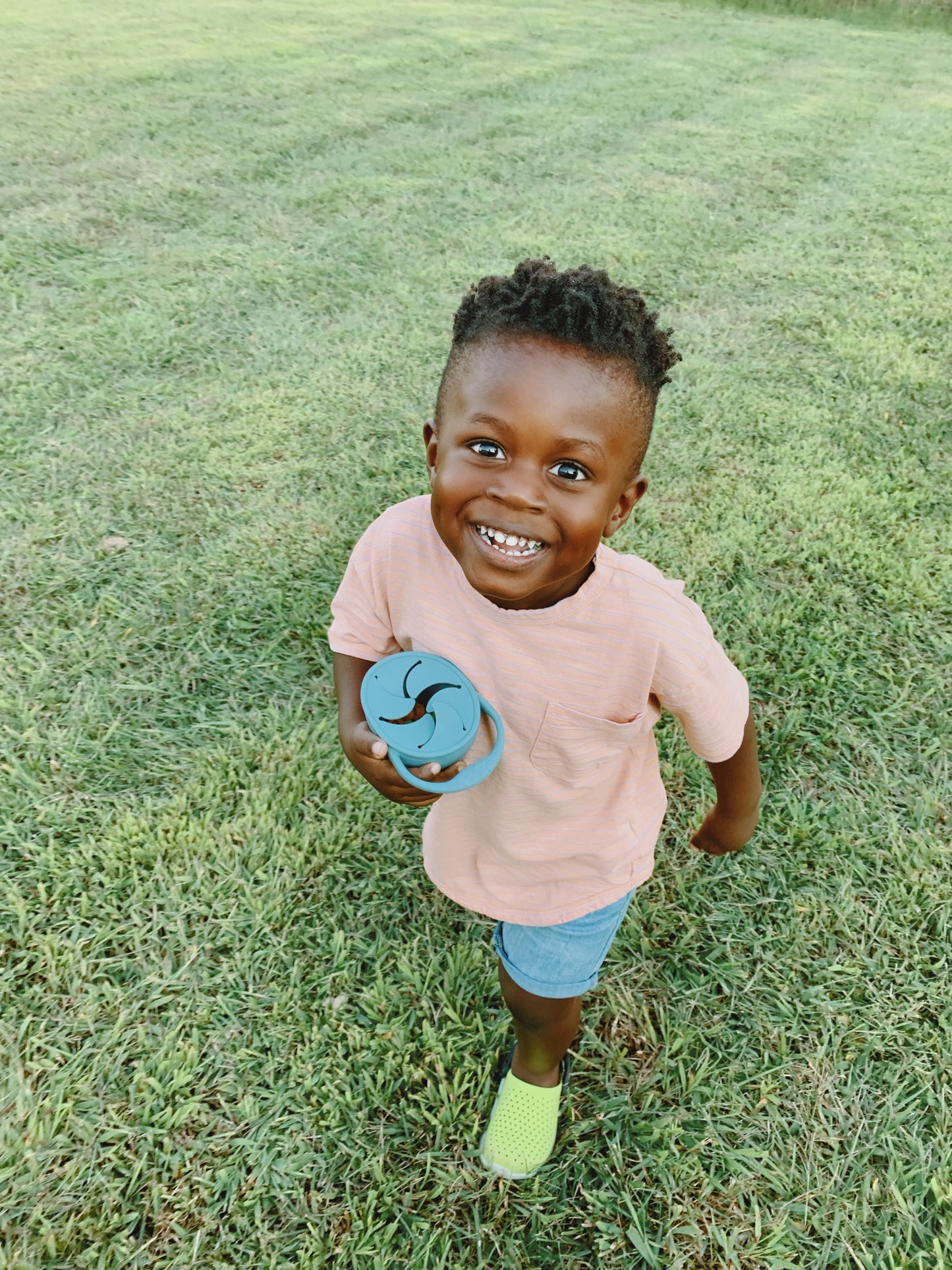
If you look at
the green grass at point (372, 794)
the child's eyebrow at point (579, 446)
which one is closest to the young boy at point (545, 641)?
the child's eyebrow at point (579, 446)

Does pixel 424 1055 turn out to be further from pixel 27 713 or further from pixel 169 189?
pixel 169 189

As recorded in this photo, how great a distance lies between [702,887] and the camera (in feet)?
6.71

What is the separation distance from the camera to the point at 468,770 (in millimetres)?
1250

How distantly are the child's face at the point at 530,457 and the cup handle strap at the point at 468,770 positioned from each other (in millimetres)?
224

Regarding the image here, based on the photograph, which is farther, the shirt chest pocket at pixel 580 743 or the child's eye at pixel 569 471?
the shirt chest pocket at pixel 580 743

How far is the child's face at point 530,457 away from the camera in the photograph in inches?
42.5

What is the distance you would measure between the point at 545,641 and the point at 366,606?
0.36m

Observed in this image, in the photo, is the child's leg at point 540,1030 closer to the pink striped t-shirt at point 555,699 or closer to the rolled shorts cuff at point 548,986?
the rolled shorts cuff at point 548,986

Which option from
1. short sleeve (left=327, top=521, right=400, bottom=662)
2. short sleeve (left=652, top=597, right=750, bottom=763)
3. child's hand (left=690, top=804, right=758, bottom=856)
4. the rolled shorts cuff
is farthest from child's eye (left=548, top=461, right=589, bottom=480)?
the rolled shorts cuff

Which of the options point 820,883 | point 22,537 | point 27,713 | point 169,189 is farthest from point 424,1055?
point 169,189

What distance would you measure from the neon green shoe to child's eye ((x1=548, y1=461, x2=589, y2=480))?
1195mm

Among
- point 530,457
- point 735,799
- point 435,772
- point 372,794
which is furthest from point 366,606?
point 372,794

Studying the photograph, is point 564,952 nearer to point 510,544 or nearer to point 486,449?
point 510,544

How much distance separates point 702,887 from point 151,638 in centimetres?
178
